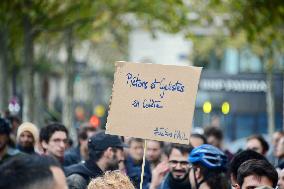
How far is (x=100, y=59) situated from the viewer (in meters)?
53.8

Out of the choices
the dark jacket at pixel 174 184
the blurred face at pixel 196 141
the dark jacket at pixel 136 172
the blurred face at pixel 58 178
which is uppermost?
the blurred face at pixel 58 178

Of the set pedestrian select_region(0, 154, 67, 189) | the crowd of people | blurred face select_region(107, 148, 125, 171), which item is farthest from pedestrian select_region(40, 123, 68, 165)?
pedestrian select_region(0, 154, 67, 189)

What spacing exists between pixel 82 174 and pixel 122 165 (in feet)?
9.59

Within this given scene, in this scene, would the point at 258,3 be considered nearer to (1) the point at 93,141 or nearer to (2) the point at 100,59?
(1) the point at 93,141

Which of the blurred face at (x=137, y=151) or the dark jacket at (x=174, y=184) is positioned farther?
the blurred face at (x=137, y=151)

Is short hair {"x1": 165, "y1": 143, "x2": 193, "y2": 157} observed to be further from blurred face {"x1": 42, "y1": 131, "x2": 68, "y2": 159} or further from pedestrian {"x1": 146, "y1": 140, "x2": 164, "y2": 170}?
pedestrian {"x1": 146, "y1": 140, "x2": 164, "y2": 170}

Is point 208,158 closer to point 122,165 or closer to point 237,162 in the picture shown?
point 237,162

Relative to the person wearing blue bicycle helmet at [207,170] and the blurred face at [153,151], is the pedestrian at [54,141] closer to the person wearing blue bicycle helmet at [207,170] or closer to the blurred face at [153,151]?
the blurred face at [153,151]

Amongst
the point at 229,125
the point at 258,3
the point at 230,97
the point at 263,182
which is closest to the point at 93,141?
the point at 263,182

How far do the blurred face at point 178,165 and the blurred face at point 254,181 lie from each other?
2.85 metres

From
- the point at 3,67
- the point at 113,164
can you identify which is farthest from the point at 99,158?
the point at 3,67

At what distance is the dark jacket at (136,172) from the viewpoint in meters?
11.9

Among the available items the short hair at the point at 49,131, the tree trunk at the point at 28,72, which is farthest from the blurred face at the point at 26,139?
the tree trunk at the point at 28,72

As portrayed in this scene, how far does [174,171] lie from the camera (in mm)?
10555
